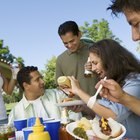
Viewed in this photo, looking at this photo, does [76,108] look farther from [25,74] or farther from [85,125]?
[25,74]

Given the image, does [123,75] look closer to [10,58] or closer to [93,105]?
[93,105]

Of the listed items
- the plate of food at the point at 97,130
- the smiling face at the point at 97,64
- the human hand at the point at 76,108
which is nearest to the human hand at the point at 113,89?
the plate of food at the point at 97,130

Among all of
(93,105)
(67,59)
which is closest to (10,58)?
(67,59)

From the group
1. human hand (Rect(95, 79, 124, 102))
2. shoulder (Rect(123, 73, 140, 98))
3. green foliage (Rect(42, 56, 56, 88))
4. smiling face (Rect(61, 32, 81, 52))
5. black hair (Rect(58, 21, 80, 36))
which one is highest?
black hair (Rect(58, 21, 80, 36))

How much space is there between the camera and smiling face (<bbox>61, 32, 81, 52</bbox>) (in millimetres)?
4203

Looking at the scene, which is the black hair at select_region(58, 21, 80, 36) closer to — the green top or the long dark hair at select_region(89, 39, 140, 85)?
the green top

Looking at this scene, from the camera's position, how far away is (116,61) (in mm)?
2510

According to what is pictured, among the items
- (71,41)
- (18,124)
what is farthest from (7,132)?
(71,41)

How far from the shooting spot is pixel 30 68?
152 inches

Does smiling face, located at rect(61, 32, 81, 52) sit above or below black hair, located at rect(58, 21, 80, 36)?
below

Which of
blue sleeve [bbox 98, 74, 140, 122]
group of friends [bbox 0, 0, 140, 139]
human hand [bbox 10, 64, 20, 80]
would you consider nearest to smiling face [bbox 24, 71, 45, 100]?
group of friends [bbox 0, 0, 140, 139]

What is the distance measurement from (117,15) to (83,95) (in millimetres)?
656

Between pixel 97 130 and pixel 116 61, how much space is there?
803 millimetres

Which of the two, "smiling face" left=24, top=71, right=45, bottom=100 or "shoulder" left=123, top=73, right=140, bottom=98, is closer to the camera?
"shoulder" left=123, top=73, right=140, bottom=98
